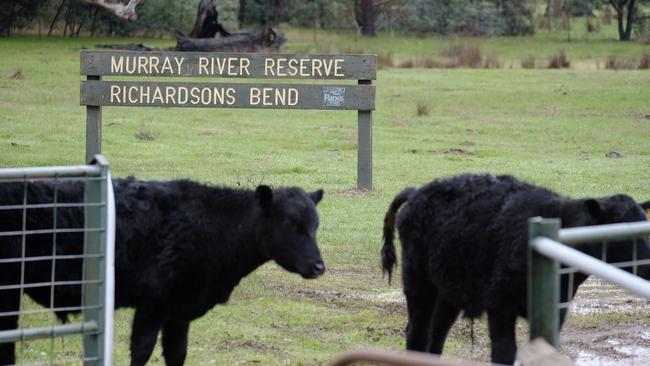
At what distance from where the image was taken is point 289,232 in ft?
28.1

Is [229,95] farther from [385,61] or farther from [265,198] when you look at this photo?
[385,61]

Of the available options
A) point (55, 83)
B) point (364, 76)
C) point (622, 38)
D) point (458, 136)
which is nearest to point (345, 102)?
point (364, 76)

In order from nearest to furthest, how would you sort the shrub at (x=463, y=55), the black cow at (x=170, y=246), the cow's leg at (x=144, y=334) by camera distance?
1. the black cow at (x=170, y=246)
2. the cow's leg at (x=144, y=334)
3. the shrub at (x=463, y=55)

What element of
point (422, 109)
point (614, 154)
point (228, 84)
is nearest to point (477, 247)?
point (228, 84)

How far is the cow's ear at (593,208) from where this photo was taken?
741 cm

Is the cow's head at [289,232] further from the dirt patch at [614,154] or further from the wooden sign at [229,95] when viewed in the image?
the dirt patch at [614,154]

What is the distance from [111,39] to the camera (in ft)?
146

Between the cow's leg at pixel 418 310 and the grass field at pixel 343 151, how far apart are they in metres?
0.82

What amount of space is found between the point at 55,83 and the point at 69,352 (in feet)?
72.7

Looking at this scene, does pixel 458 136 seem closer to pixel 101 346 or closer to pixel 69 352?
pixel 69 352

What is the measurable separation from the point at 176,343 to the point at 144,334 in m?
0.34

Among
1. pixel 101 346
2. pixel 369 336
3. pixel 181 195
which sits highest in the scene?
pixel 181 195

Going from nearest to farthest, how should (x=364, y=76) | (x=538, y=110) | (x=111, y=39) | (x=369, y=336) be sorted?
(x=369, y=336), (x=364, y=76), (x=538, y=110), (x=111, y=39)

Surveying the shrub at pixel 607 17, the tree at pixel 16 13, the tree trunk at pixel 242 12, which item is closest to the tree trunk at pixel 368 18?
the tree trunk at pixel 242 12
